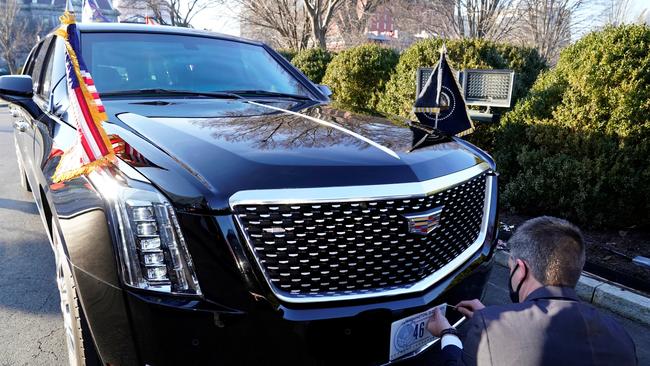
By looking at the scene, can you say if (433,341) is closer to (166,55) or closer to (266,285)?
(266,285)

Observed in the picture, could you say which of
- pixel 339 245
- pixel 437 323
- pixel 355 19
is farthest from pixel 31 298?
pixel 355 19

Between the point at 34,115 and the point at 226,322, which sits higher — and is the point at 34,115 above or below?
above

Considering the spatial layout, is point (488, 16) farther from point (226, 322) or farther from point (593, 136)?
point (226, 322)

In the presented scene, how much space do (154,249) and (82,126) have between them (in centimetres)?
73

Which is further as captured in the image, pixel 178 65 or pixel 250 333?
pixel 178 65

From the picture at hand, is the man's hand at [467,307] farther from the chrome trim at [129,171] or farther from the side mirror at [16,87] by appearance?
the side mirror at [16,87]

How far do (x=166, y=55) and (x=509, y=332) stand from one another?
9.51ft

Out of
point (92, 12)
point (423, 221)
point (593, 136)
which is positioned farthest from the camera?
point (92, 12)

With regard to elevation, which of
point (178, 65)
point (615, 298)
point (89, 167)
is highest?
point (178, 65)

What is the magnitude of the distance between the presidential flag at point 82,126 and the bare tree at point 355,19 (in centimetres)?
1827

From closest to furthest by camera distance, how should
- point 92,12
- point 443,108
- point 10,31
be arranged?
1. point 443,108
2. point 92,12
3. point 10,31

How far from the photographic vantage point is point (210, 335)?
1.57 meters

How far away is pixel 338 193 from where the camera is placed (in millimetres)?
1694

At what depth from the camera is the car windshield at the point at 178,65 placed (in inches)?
119
